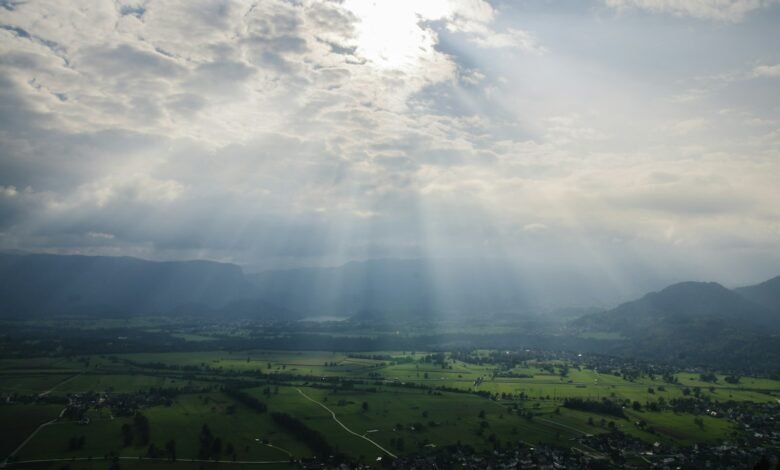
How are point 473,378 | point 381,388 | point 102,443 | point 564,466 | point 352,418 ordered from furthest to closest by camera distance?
point 473,378, point 381,388, point 352,418, point 102,443, point 564,466

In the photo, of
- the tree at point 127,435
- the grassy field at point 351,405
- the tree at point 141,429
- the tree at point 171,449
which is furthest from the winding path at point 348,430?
the tree at point 127,435

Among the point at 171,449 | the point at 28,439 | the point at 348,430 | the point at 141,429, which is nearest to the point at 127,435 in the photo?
the point at 141,429

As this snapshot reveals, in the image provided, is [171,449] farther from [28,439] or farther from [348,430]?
[348,430]

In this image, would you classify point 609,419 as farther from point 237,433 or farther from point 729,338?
point 729,338

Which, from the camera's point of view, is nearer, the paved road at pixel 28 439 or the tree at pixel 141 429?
the paved road at pixel 28 439

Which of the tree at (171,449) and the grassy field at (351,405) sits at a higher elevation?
the grassy field at (351,405)

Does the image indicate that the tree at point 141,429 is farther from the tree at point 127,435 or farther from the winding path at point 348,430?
the winding path at point 348,430

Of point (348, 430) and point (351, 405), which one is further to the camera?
point (351, 405)

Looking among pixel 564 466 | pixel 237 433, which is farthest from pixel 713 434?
pixel 237 433

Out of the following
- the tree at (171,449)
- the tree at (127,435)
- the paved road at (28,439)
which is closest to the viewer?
the paved road at (28,439)

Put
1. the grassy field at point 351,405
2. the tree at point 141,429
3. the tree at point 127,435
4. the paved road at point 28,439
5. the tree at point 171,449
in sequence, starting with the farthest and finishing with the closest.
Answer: the grassy field at point 351,405 → the tree at point 141,429 → the tree at point 127,435 → the tree at point 171,449 → the paved road at point 28,439

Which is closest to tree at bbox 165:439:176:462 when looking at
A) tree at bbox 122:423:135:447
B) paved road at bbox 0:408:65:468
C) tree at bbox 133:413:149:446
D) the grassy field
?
the grassy field
